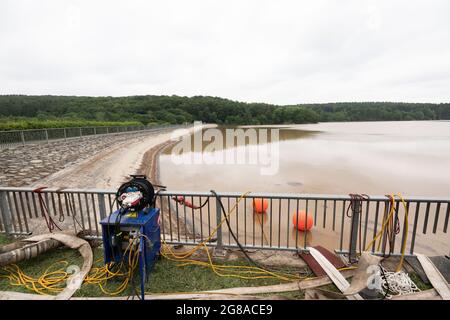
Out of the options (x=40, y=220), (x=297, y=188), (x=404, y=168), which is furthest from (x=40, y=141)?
(x=404, y=168)

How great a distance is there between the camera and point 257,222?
29.0ft

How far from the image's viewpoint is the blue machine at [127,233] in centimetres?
336

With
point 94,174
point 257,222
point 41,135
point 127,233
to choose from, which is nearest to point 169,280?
point 127,233

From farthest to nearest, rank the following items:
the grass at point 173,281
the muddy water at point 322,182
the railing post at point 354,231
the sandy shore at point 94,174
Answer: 1. the sandy shore at point 94,174
2. the muddy water at point 322,182
3. the railing post at point 354,231
4. the grass at point 173,281

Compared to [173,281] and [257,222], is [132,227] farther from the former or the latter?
[257,222]

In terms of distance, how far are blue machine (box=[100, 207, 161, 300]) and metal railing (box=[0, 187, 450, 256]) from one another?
0.53m

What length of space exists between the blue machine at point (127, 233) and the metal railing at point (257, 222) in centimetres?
53

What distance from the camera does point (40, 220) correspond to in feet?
19.6

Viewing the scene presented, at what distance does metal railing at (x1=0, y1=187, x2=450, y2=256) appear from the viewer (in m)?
3.85

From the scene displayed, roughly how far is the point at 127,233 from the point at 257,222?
6149mm

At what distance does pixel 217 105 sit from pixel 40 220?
12005cm

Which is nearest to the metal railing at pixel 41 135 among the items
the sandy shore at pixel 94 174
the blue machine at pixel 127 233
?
the sandy shore at pixel 94 174

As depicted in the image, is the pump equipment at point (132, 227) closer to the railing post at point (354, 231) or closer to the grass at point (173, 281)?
the grass at point (173, 281)
